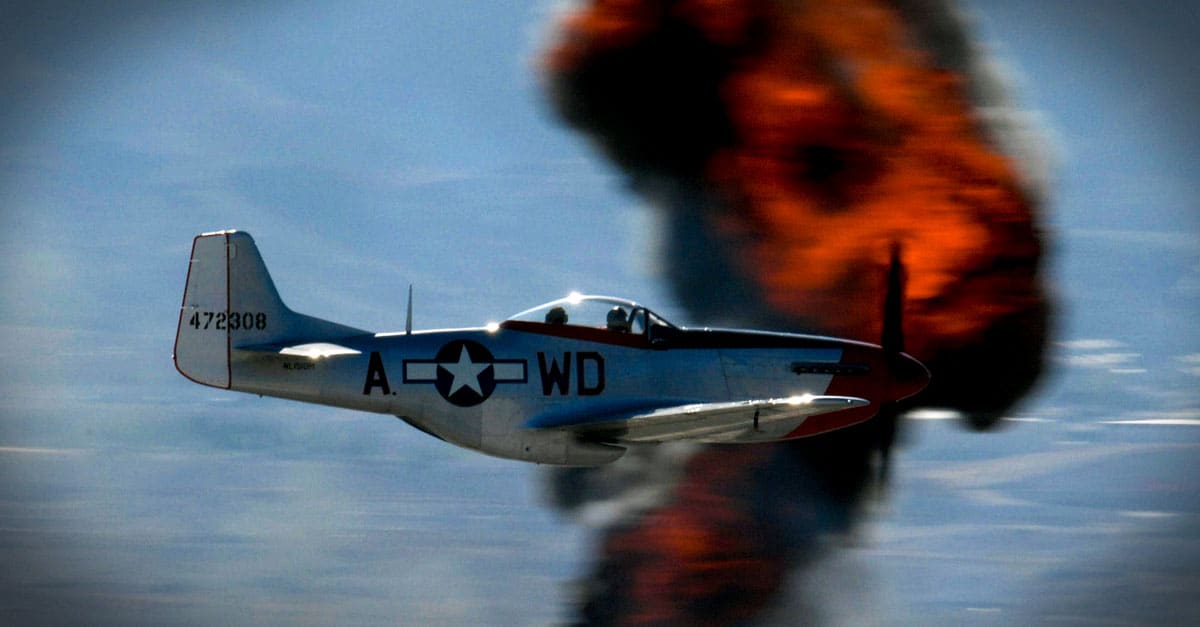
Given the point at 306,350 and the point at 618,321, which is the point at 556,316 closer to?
the point at 618,321

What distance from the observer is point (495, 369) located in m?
15.6

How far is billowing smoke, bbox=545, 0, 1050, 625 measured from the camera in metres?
18.5

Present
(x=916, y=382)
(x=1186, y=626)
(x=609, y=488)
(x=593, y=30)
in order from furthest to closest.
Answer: (x=593, y=30) < (x=609, y=488) < (x=916, y=382) < (x=1186, y=626)

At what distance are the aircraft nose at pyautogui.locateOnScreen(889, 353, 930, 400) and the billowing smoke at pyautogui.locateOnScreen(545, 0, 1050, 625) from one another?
133cm

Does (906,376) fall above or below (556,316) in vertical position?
below

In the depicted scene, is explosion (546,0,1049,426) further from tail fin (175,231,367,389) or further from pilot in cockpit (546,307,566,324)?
tail fin (175,231,367,389)

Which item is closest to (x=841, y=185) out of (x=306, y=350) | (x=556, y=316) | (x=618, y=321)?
(x=618, y=321)

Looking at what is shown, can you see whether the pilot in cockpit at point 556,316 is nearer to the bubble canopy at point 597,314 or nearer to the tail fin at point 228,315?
the bubble canopy at point 597,314

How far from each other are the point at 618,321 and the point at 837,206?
428cm

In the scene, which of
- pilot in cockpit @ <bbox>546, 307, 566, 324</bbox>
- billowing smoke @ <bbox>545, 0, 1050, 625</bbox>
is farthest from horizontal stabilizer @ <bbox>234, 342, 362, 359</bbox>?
billowing smoke @ <bbox>545, 0, 1050, 625</bbox>

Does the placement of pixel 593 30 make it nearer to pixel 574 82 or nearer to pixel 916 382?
pixel 574 82

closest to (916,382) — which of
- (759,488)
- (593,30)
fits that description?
(759,488)

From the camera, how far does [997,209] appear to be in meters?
18.6

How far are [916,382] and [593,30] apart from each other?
6582 millimetres
